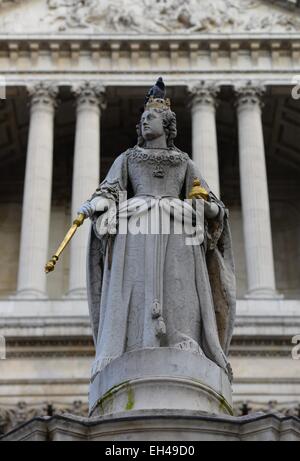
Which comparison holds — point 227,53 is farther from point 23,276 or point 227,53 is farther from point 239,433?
point 239,433

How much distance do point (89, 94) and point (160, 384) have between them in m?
25.1

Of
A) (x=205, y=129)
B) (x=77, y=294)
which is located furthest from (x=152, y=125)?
(x=205, y=129)

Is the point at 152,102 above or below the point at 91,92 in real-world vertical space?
below

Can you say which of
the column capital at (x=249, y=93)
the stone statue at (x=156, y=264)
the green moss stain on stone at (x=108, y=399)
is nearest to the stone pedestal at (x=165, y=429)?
the green moss stain on stone at (x=108, y=399)

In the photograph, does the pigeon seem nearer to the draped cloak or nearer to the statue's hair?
the statue's hair

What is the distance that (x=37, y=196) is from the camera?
1164 inches

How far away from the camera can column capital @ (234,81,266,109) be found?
3158cm

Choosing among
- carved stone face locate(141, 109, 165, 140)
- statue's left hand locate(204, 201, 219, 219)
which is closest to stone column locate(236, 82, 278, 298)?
carved stone face locate(141, 109, 165, 140)

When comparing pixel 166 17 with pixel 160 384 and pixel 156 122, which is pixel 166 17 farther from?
pixel 160 384

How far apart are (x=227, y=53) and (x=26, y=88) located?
748 cm

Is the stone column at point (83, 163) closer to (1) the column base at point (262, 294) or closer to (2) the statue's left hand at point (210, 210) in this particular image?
(1) the column base at point (262, 294)

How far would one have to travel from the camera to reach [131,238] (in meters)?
8.28

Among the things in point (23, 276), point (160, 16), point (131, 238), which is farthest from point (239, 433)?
point (160, 16)
